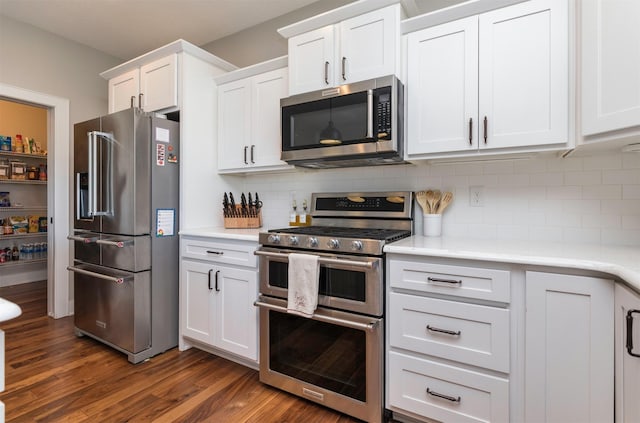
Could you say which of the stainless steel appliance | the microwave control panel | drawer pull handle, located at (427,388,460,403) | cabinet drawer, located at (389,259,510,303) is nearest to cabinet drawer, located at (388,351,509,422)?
drawer pull handle, located at (427,388,460,403)

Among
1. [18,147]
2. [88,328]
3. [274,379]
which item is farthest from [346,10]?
[18,147]

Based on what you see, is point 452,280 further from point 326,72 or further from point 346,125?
point 326,72

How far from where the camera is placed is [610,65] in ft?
4.32

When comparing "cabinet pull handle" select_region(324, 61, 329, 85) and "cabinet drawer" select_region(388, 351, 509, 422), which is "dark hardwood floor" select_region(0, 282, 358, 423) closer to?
"cabinet drawer" select_region(388, 351, 509, 422)

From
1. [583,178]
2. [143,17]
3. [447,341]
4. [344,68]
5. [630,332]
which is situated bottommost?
[447,341]

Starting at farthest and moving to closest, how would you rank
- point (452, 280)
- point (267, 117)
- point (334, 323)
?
1. point (267, 117)
2. point (334, 323)
3. point (452, 280)

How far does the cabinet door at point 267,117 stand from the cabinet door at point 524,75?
4.40ft

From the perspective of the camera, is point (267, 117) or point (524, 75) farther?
point (267, 117)

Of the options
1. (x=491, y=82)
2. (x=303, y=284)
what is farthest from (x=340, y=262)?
(x=491, y=82)

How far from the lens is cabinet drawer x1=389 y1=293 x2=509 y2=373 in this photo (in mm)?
1408

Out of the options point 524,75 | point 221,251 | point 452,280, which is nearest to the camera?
point 452,280

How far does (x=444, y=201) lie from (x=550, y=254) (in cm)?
74

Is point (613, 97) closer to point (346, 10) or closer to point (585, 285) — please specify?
point (585, 285)

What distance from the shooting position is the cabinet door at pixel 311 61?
2.07m
